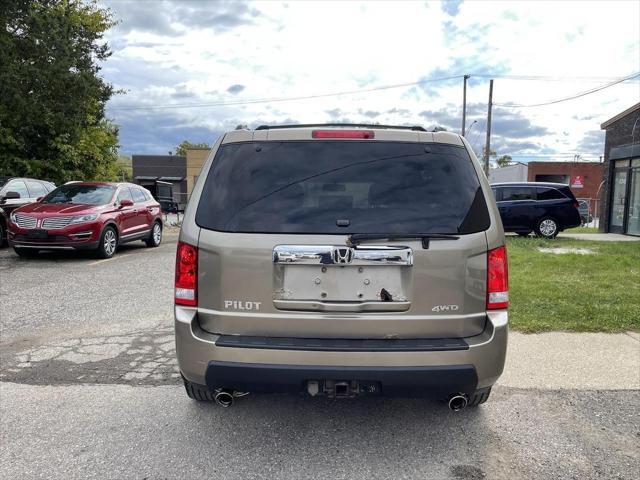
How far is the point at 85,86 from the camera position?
15969 millimetres

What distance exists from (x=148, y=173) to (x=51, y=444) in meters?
55.6

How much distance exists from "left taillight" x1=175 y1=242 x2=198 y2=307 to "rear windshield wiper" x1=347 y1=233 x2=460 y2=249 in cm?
88

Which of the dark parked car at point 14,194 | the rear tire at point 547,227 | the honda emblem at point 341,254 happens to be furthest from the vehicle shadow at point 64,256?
the rear tire at point 547,227

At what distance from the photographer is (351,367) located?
2.62m

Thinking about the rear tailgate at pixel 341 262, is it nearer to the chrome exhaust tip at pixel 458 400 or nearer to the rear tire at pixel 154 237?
the chrome exhaust tip at pixel 458 400

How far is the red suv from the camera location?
381 inches

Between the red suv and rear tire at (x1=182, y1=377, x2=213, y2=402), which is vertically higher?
the red suv

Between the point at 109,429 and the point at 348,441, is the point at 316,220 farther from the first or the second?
the point at 109,429

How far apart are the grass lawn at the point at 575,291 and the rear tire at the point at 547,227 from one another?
4.38m

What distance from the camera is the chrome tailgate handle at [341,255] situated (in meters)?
2.65

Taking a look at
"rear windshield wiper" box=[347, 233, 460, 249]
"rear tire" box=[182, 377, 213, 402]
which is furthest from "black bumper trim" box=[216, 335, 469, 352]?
"rear windshield wiper" box=[347, 233, 460, 249]

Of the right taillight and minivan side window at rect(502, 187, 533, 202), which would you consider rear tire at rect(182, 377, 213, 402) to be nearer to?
the right taillight

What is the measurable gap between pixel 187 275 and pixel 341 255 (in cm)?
89

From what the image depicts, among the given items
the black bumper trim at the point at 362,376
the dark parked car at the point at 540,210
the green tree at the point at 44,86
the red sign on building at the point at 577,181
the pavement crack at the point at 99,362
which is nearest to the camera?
the black bumper trim at the point at 362,376
